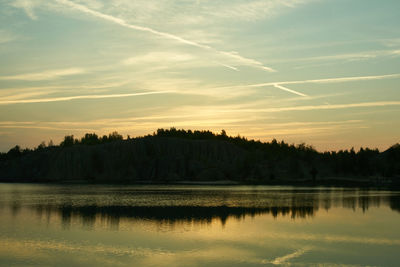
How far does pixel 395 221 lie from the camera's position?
47531 millimetres

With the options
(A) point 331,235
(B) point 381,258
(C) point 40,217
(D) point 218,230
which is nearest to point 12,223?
(C) point 40,217

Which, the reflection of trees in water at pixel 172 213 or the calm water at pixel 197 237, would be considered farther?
the reflection of trees in water at pixel 172 213

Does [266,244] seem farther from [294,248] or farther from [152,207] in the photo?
[152,207]

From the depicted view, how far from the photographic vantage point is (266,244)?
33.6 meters

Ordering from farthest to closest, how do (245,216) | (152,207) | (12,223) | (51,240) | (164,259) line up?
(152,207)
(245,216)
(12,223)
(51,240)
(164,259)

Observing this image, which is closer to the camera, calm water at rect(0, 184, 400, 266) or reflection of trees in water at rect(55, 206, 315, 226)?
calm water at rect(0, 184, 400, 266)

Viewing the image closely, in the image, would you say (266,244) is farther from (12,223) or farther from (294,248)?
(12,223)

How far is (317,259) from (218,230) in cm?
1326

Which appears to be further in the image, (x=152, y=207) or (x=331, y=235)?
(x=152, y=207)

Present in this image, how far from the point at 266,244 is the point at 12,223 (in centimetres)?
2450

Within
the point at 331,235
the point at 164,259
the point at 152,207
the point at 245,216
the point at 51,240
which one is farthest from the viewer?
the point at 152,207

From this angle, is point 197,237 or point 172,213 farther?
point 172,213

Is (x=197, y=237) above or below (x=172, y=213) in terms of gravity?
below

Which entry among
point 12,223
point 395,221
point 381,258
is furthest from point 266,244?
point 12,223
